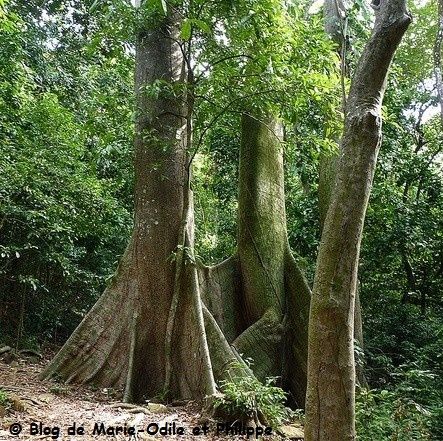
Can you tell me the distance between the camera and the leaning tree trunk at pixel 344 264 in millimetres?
3408

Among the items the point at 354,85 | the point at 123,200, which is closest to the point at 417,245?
the point at 123,200

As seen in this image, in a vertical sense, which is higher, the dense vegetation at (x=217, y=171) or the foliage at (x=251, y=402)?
the dense vegetation at (x=217, y=171)

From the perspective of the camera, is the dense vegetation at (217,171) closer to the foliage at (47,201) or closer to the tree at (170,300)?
the foliage at (47,201)

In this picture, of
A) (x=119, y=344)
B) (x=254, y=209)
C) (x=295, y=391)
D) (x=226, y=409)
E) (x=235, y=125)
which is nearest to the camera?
(x=226, y=409)

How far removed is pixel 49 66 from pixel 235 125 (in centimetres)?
503

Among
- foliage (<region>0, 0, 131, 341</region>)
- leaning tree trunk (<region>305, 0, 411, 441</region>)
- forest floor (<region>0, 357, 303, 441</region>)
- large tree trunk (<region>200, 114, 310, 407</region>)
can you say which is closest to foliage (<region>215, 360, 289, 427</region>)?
forest floor (<region>0, 357, 303, 441</region>)

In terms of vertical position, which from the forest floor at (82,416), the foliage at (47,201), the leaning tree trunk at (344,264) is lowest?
the forest floor at (82,416)

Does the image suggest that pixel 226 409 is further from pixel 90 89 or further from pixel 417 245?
pixel 90 89

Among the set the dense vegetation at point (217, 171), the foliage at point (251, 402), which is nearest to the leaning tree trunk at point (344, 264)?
the foliage at point (251, 402)

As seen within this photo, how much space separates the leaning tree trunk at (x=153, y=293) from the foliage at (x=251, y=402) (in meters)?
0.94

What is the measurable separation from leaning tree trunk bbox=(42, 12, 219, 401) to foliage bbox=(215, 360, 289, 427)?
3.09 ft

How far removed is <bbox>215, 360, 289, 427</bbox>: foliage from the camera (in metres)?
5.11

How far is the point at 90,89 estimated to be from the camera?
479 inches

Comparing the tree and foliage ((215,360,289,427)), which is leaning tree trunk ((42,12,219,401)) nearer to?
the tree
